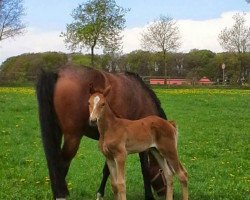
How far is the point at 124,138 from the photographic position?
22.9 ft

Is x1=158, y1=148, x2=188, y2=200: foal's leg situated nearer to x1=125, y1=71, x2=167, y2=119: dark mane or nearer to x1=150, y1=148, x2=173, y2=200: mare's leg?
x1=150, y1=148, x2=173, y2=200: mare's leg

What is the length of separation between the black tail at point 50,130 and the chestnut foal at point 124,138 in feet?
2.89

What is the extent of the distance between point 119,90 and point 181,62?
74.6 metres

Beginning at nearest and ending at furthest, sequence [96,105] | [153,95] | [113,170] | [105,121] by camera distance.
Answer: [96,105] → [105,121] → [113,170] → [153,95]

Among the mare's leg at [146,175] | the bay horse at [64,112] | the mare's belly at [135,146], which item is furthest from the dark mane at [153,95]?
the mare's belly at [135,146]

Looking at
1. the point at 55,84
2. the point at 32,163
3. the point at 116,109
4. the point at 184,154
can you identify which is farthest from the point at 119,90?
the point at 184,154

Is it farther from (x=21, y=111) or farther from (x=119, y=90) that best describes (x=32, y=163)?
(x=21, y=111)

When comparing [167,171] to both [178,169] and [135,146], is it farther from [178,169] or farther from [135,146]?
[135,146]

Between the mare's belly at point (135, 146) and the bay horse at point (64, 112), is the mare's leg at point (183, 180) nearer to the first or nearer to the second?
the mare's belly at point (135, 146)

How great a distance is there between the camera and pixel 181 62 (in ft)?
269

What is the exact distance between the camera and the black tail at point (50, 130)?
7574mm

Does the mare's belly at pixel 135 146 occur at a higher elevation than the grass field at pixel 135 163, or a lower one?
higher

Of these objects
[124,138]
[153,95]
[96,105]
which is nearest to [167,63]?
[153,95]

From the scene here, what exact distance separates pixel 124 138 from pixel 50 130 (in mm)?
1361
